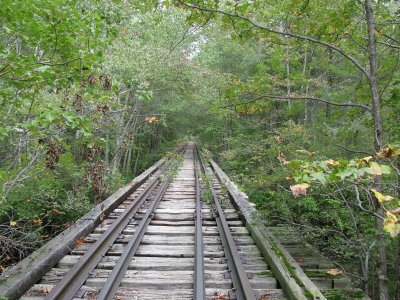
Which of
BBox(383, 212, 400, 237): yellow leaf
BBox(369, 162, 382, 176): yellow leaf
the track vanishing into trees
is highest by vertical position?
BBox(369, 162, 382, 176): yellow leaf

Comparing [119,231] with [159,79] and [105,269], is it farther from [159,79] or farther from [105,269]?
[159,79]

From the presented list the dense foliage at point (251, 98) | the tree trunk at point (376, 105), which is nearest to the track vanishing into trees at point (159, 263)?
the dense foliage at point (251, 98)

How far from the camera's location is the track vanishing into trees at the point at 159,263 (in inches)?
145

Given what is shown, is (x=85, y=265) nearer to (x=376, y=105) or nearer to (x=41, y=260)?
(x=41, y=260)

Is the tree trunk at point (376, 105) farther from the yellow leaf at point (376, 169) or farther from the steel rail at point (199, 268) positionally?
the yellow leaf at point (376, 169)

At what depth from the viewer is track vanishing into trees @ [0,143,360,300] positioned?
12.1 ft

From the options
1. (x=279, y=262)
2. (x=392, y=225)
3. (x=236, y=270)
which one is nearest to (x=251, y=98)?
(x=279, y=262)

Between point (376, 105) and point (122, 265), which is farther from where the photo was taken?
point (122, 265)

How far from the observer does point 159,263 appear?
4.76 meters

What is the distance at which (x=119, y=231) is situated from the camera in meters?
5.99

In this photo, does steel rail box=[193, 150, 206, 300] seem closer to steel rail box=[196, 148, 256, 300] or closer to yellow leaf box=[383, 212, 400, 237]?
steel rail box=[196, 148, 256, 300]

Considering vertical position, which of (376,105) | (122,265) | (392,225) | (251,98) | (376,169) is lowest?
(122,265)

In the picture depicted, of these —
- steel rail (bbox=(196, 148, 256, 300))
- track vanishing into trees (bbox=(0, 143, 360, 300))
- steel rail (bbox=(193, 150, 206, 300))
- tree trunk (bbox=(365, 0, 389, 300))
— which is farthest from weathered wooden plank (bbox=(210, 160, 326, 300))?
tree trunk (bbox=(365, 0, 389, 300))

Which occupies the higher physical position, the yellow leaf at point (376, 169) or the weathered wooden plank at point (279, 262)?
the yellow leaf at point (376, 169)
